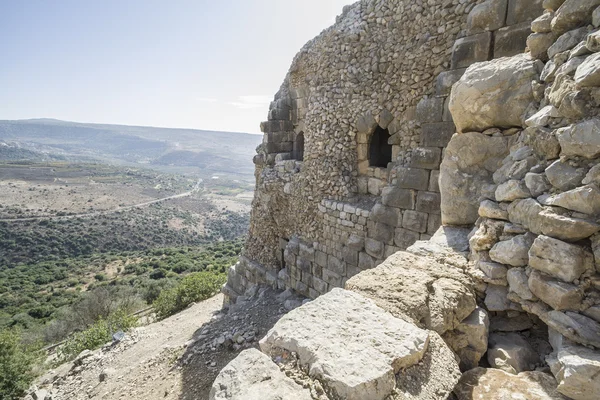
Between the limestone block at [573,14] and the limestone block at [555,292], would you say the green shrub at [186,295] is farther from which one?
the limestone block at [573,14]

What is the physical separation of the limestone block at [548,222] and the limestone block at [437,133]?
96.1 inches

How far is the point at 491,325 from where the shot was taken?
2.37 metres

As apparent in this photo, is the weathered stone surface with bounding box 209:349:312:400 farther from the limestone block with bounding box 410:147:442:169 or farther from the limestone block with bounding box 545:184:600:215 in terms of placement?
the limestone block with bounding box 410:147:442:169

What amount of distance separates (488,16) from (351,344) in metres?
4.24

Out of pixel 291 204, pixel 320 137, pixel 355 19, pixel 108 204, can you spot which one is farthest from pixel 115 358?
pixel 108 204

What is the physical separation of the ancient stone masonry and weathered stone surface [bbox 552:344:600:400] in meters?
3.36

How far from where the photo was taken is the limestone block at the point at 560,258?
186 centimetres

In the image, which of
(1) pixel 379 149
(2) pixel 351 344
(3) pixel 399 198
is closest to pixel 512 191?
(2) pixel 351 344

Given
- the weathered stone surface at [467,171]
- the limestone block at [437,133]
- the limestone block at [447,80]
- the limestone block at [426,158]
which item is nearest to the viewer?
the weathered stone surface at [467,171]

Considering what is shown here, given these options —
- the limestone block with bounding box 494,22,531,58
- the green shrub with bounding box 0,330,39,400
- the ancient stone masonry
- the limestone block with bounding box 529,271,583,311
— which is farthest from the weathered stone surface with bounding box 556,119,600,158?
the green shrub with bounding box 0,330,39,400

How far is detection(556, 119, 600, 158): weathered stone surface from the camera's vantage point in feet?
6.06

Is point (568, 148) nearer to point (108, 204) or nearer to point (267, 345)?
point (267, 345)

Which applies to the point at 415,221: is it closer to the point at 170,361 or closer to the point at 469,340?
the point at 469,340

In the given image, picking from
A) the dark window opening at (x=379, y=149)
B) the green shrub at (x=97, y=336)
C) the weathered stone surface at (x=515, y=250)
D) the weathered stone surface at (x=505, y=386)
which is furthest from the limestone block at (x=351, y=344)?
the green shrub at (x=97, y=336)
